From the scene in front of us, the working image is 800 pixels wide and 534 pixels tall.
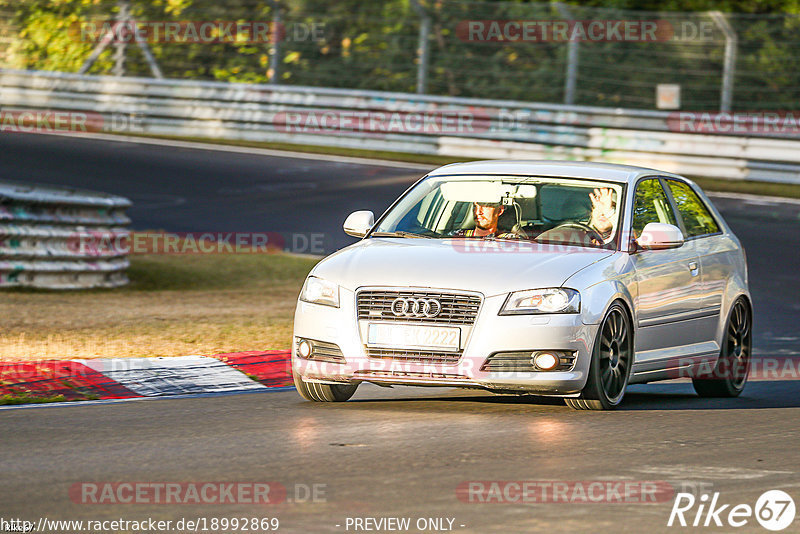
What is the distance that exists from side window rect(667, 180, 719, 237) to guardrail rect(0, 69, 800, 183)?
14179mm

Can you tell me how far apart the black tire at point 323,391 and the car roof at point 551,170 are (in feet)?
5.43

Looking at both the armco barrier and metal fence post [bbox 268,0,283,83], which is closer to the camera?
the armco barrier

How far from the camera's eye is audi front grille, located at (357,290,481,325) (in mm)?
8766

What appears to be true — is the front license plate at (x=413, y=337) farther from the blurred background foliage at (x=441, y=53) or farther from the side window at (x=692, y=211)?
the blurred background foliage at (x=441, y=53)

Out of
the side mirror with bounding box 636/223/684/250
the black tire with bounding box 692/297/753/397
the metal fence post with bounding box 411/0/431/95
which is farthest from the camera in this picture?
the metal fence post with bounding box 411/0/431/95

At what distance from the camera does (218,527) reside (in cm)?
596

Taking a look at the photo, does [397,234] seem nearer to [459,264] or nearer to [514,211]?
[514,211]

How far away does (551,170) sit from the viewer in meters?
10.2

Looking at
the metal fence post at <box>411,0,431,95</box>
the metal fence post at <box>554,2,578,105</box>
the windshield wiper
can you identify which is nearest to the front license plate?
the windshield wiper

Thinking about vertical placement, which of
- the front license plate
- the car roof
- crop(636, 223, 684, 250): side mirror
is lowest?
the front license plate

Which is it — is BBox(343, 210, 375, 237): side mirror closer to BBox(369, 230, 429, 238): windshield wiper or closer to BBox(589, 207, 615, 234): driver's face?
BBox(369, 230, 429, 238): windshield wiper

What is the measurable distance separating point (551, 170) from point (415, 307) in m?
1.88

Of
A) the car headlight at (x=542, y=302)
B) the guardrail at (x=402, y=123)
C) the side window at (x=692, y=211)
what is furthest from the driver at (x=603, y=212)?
the guardrail at (x=402, y=123)

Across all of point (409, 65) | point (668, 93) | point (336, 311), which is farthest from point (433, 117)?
point (336, 311)
